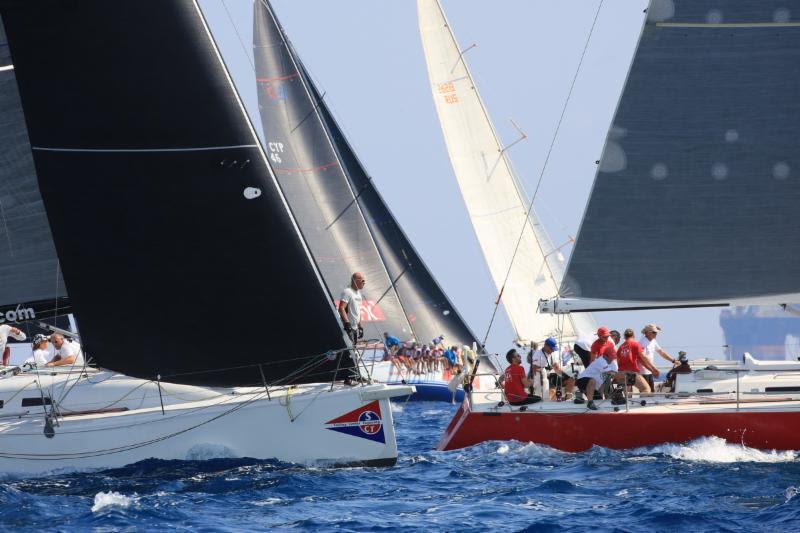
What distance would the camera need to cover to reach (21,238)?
1587 centimetres

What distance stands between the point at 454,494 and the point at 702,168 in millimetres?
4961

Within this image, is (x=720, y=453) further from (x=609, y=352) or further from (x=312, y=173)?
(x=312, y=173)

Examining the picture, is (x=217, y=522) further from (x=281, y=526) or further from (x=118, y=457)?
(x=118, y=457)

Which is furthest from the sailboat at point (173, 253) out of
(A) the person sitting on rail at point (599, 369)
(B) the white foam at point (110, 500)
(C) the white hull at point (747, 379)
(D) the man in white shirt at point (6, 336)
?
(D) the man in white shirt at point (6, 336)

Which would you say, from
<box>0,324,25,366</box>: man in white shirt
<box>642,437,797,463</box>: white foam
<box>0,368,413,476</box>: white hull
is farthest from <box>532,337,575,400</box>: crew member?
<box>0,324,25,366</box>: man in white shirt

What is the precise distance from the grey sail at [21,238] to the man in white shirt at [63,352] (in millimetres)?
1314

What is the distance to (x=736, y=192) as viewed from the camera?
593 inches

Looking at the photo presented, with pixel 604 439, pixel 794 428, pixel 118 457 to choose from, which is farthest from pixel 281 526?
pixel 794 428

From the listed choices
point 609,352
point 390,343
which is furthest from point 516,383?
point 390,343

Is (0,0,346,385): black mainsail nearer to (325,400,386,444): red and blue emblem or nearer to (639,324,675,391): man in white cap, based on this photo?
(325,400,386,444): red and blue emblem

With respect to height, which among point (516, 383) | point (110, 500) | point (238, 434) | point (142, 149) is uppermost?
point (142, 149)

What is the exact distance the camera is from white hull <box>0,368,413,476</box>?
14000 millimetres

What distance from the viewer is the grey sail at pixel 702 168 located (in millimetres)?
14977

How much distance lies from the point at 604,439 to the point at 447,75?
15922 mm
